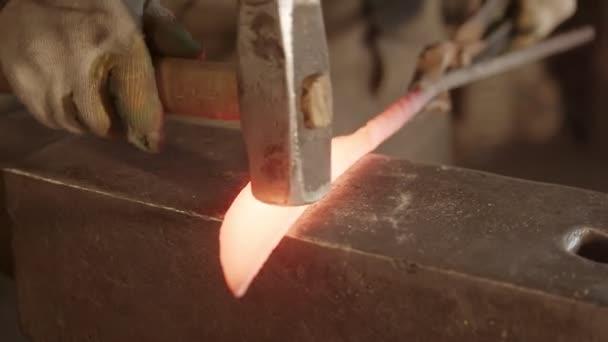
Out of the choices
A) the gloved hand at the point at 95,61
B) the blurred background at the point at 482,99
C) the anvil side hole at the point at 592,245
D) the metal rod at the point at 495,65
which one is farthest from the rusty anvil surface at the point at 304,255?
the blurred background at the point at 482,99

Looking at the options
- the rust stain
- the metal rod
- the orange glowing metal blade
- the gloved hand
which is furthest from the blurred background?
the rust stain

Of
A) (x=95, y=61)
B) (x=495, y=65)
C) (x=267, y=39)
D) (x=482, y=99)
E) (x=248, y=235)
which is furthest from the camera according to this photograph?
(x=482, y=99)

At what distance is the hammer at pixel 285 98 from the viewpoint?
2.63 feet

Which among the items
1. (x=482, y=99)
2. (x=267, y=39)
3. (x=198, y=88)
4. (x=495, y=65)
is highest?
(x=267, y=39)

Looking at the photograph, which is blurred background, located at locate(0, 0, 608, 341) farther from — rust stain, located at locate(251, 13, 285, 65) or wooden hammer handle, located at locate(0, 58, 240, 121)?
rust stain, located at locate(251, 13, 285, 65)

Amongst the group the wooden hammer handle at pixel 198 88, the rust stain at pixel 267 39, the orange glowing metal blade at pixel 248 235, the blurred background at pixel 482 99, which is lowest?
the blurred background at pixel 482 99

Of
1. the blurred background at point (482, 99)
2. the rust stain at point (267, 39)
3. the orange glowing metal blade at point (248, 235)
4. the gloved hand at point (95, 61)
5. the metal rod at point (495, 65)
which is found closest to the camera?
the rust stain at point (267, 39)

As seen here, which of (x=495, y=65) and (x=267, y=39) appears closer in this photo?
(x=267, y=39)

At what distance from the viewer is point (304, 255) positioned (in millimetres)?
965

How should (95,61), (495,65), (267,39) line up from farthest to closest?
1. (495,65)
2. (95,61)
3. (267,39)

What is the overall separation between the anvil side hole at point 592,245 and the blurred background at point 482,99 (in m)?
1.05

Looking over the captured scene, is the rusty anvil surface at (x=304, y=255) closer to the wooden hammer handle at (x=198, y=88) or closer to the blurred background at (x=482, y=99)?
the wooden hammer handle at (x=198, y=88)

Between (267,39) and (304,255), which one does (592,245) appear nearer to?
(304,255)

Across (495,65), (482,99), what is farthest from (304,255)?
(482,99)
